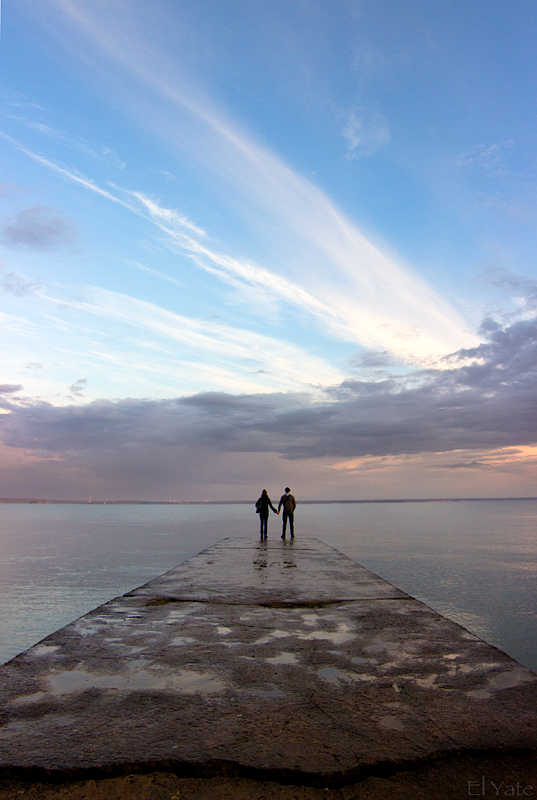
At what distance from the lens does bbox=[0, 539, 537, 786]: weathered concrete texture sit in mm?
3141

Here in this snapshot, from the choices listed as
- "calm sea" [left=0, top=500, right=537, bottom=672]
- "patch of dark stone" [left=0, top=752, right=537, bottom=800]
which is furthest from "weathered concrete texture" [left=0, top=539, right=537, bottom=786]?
"calm sea" [left=0, top=500, right=537, bottom=672]

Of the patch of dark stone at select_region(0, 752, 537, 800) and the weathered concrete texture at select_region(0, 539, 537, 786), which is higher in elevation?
the weathered concrete texture at select_region(0, 539, 537, 786)

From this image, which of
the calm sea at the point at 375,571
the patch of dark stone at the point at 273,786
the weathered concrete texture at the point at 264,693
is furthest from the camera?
the calm sea at the point at 375,571

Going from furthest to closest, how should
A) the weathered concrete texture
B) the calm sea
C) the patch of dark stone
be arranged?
the calm sea < the weathered concrete texture < the patch of dark stone

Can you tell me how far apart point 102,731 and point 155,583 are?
288 inches

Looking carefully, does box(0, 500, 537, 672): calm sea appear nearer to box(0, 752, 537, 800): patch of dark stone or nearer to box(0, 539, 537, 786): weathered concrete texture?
box(0, 539, 537, 786): weathered concrete texture

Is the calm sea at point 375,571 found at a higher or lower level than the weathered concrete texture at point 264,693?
lower

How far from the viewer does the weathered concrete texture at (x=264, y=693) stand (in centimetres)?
314

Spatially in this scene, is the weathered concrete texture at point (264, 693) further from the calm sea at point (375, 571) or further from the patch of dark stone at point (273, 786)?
the calm sea at point (375, 571)

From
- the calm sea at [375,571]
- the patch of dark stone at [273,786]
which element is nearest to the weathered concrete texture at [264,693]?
the patch of dark stone at [273,786]

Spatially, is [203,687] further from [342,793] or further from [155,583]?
A: [155,583]

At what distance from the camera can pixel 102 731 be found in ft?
11.1

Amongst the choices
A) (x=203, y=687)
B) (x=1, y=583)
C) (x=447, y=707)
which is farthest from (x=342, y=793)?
(x=1, y=583)

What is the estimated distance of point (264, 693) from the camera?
412 cm
